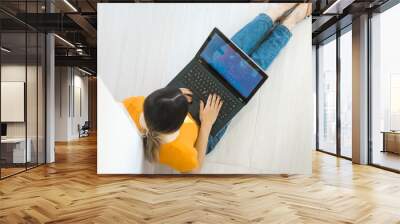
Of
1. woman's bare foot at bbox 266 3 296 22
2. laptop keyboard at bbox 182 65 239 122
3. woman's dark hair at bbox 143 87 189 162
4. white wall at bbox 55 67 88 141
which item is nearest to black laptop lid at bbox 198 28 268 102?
laptop keyboard at bbox 182 65 239 122

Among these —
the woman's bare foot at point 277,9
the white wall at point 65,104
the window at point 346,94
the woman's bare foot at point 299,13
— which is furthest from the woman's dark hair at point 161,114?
the white wall at point 65,104

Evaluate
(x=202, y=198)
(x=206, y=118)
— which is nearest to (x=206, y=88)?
(x=206, y=118)

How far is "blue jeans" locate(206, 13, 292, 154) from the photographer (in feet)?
18.9

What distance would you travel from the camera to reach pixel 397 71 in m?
6.82

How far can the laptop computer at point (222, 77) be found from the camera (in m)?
5.64

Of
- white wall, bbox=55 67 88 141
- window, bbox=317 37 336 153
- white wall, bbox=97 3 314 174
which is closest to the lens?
white wall, bbox=97 3 314 174

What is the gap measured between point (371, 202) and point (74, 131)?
45.6 feet

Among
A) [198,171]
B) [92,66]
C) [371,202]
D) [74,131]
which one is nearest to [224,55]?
[198,171]

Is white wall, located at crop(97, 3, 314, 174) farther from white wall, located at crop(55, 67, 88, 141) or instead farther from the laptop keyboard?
white wall, located at crop(55, 67, 88, 141)

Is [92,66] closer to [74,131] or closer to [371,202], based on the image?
[74,131]

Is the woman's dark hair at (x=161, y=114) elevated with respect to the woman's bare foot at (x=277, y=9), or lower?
lower

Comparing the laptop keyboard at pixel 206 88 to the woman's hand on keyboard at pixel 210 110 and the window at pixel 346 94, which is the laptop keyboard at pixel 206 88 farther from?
the window at pixel 346 94

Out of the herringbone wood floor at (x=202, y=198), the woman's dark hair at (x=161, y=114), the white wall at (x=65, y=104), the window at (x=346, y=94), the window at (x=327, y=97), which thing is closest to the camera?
the herringbone wood floor at (x=202, y=198)

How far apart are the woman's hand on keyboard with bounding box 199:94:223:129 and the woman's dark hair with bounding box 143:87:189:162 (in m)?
0.25
